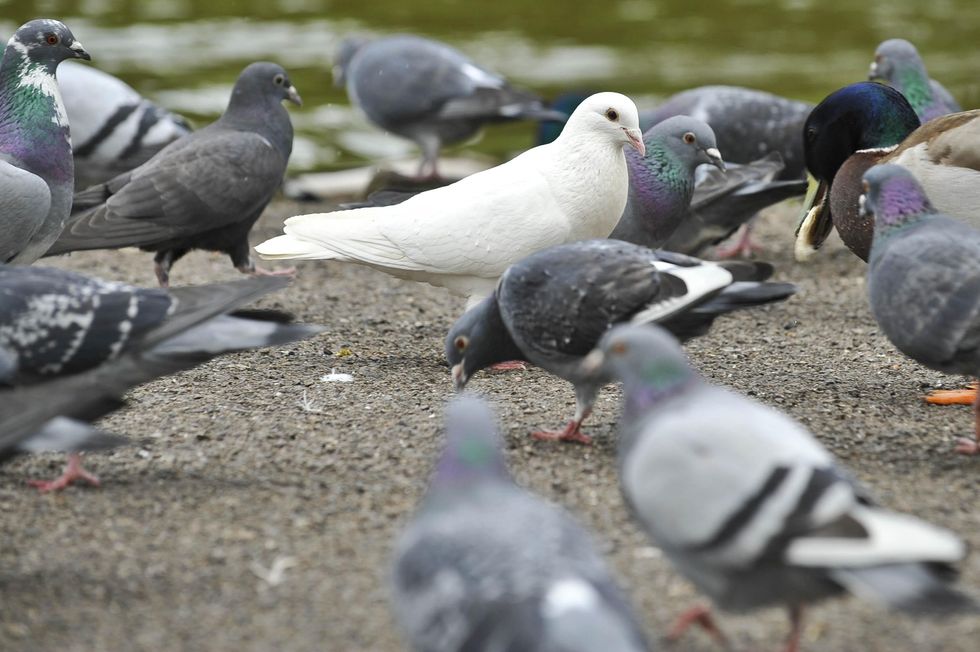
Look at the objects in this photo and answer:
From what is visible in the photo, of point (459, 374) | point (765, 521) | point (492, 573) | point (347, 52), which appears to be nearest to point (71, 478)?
point (459, 374)

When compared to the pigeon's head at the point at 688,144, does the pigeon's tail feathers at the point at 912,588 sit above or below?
above

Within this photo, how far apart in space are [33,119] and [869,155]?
3744 millimetres

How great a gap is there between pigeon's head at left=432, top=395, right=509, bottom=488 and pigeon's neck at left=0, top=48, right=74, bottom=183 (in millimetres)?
3601

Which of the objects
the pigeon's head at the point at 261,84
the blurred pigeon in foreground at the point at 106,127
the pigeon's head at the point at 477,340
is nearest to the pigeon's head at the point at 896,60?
the pigeon's head at the point at 261,84

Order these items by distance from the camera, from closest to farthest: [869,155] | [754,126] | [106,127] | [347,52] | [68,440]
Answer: [68,440] < [869,155] < [754,126] < [106,127] < [347,52]

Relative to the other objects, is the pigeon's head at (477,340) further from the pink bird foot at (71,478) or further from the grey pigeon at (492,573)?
the grey pigeon at (492,573)

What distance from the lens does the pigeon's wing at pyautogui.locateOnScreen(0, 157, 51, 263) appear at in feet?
18.4

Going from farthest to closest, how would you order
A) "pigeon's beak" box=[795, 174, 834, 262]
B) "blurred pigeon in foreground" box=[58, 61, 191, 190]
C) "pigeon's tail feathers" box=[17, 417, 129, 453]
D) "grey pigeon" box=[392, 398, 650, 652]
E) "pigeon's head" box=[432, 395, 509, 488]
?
"blurred pigeon in foreground" box=[58, 61, 191, 190] < "pigeon's beak" box=[795, 174, 834, 262] < "pigeon's tail feathers" box=[17, 417, 129, 453] < "pigeon's head" box=[432, 395, 509, 488] < "grey pigeon" box=[392, 398, 650, 652]

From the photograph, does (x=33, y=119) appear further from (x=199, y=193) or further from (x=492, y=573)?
(x=492, y=573)

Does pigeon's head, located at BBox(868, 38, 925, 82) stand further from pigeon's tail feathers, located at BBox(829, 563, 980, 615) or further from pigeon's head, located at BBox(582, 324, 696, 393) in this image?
pigeon's tail feathers, located at BBox(829, 563, 980, 615)

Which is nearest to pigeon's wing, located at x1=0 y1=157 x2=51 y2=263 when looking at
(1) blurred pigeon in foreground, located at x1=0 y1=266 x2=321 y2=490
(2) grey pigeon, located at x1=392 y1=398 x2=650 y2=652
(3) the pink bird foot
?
(1) blurred pigeon in foreground, located at x1=0 y1=266 x2=321 y2=490

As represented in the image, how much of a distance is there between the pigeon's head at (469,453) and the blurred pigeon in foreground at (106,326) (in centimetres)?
143

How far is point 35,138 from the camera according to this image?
607 cm

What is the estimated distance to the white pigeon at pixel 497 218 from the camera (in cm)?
576
